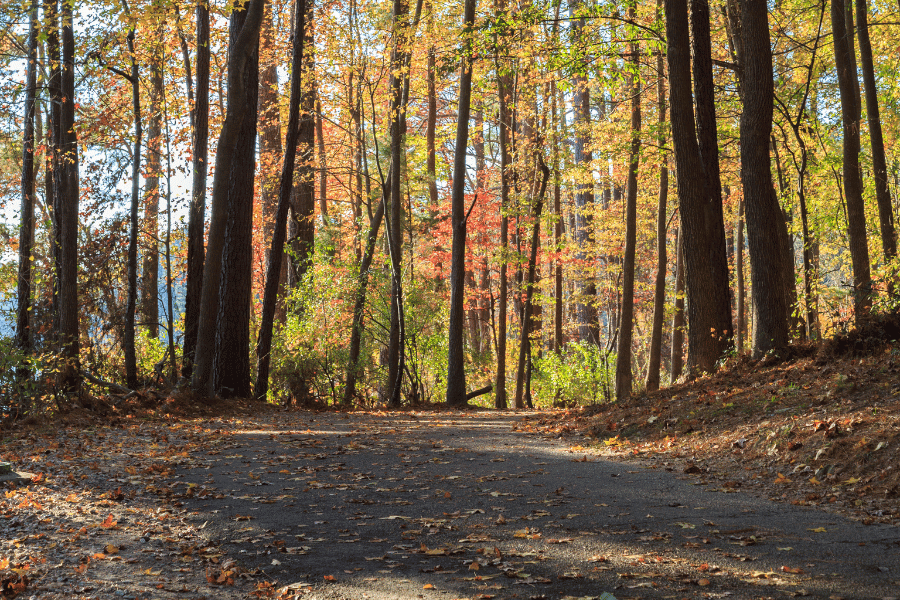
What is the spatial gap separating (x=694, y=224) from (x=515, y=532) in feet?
24.8

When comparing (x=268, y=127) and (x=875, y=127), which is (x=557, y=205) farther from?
(x=875, y=127)

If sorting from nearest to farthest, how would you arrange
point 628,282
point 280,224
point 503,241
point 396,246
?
point 280,224 → point 396,246 → point 628,282 → point 503,241

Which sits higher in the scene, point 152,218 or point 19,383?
point 152,218

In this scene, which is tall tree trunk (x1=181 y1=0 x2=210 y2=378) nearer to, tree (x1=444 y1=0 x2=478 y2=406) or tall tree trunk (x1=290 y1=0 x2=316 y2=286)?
tall tree trunk (x1=290 y1=0 x2=316 y2=286)

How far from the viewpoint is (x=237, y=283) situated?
12227mm

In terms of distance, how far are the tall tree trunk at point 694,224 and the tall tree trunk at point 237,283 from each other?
7.18 m

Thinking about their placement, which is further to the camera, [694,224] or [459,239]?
[459,239]

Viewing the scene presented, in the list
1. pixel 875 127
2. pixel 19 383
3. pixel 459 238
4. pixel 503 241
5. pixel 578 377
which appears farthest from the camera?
pixel 578 377

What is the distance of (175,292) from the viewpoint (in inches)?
595

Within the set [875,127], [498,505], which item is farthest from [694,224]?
[498,505]

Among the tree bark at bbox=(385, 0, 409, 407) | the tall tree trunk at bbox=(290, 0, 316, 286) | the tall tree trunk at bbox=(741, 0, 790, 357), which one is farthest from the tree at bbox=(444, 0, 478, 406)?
the tall tree trunk at bbox=(741, 0, 790, 357)

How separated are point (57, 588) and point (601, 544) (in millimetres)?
2810

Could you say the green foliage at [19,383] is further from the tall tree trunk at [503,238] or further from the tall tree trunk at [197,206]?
the tall tree trunk at [503,238]

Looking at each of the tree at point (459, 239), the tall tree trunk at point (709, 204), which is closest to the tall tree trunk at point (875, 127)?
the tall tree trunk at point (709, 204)
